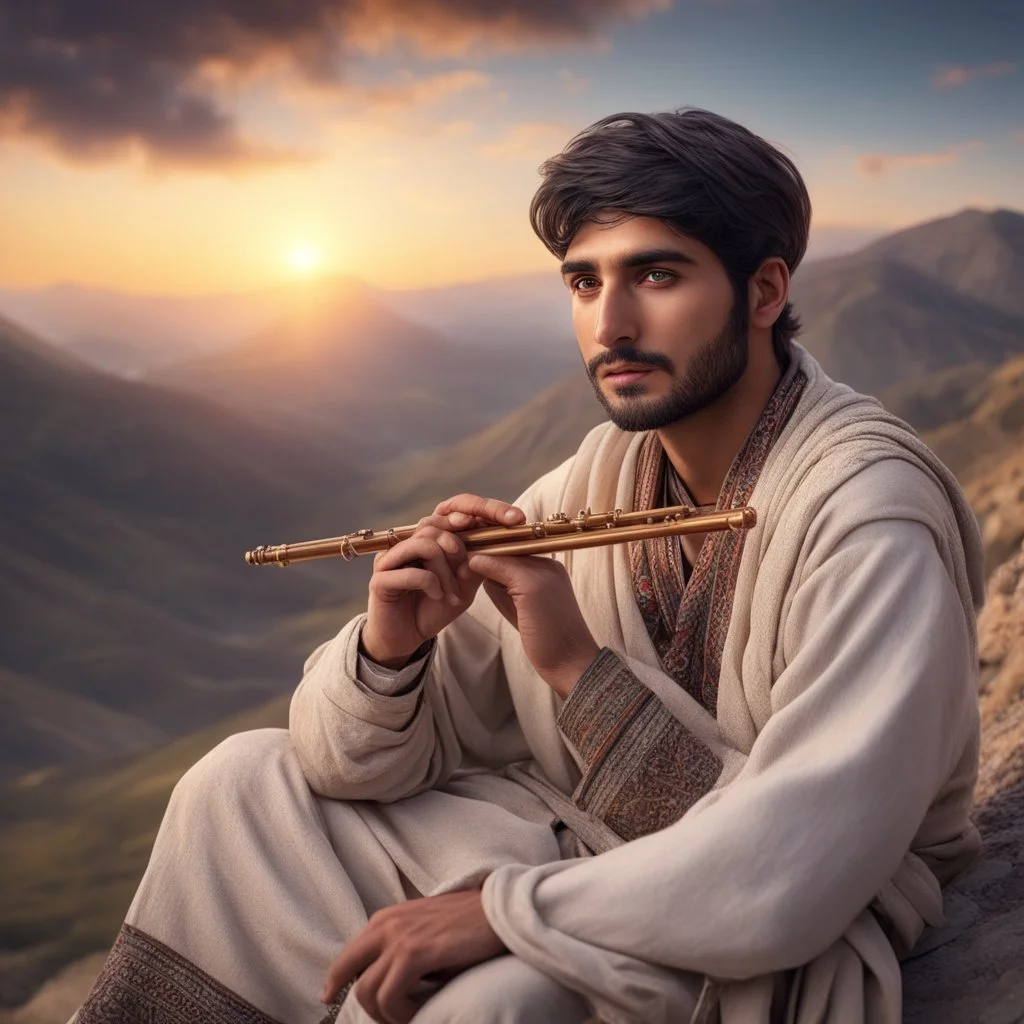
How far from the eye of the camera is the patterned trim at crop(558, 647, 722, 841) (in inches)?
81.1

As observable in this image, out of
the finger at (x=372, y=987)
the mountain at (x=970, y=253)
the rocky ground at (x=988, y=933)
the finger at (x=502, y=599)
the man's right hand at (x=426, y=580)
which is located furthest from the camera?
the mountain at (x=970, y=253)

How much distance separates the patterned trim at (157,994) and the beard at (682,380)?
1.13 metres

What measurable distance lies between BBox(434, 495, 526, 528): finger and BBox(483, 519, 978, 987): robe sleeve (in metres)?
0.53

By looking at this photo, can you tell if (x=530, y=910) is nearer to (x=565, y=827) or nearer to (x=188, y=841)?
(x=565, y=827)

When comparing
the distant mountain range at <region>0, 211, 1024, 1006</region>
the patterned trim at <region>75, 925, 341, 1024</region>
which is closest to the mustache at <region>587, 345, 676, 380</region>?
the patterned trim at <region>75, 925, 341, 1024</region>

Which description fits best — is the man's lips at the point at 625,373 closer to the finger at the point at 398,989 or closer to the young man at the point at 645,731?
the young man at the point at 645,731

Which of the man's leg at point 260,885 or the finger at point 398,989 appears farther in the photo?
the man's leg at point 260,885

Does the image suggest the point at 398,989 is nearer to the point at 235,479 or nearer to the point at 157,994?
the point at 157,994

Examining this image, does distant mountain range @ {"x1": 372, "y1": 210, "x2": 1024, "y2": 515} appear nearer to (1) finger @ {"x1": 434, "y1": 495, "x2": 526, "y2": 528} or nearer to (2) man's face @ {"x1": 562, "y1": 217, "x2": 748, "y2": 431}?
(2) man's face @ {"x1": 562, "y1": 217, "x2": 748, "y2": 431}

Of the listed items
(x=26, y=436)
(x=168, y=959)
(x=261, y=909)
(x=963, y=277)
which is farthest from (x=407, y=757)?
(x=963, y=277)

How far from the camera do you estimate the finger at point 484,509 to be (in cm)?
213

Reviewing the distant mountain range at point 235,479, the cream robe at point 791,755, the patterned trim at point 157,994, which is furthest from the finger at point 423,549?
the distant mountain range at point 235,479

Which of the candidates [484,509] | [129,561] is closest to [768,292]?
[484,509]

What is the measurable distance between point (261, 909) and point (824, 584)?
1.06m
